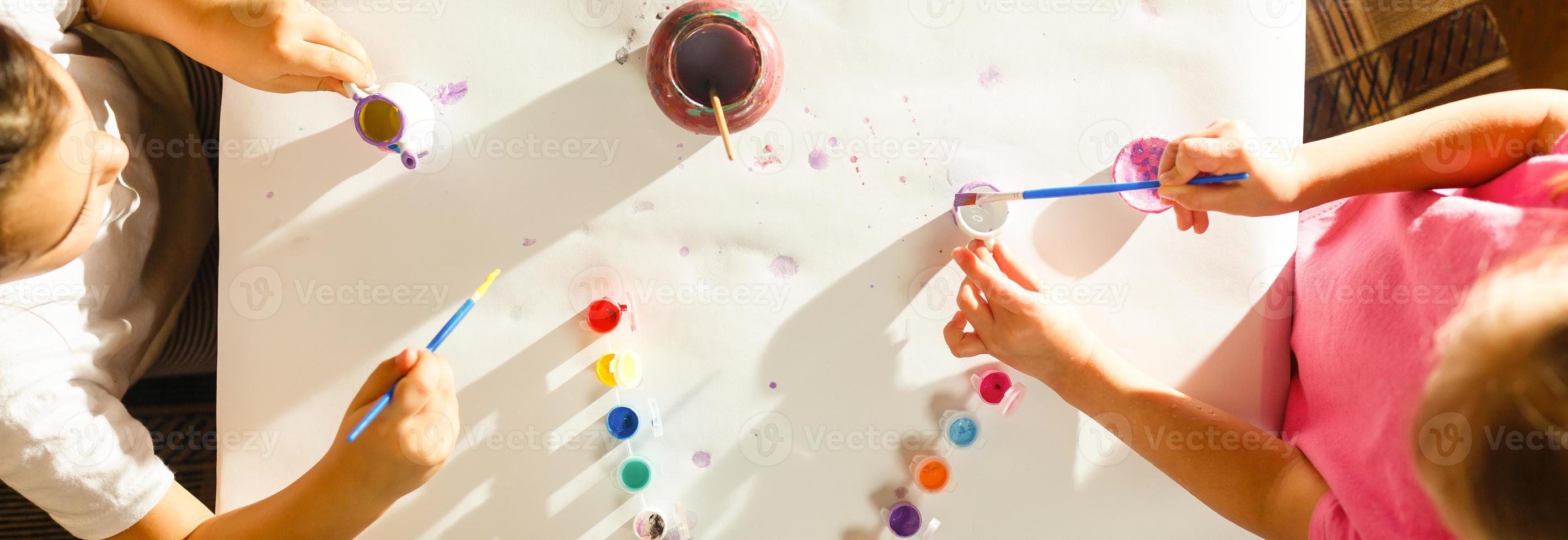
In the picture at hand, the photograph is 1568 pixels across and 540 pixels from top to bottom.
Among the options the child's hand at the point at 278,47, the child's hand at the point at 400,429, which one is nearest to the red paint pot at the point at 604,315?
the child's hand at the point at 400,429

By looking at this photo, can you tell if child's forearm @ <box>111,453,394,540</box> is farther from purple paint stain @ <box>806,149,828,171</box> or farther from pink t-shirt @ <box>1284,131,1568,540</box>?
pink t-shirt @ <box>1284,131,1568,540</box>

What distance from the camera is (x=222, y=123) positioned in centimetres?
64

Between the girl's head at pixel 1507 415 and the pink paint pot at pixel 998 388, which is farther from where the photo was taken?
the pink paint pot at pixel 998 388

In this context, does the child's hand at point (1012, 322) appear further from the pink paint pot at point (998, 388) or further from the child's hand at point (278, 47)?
the child's hand at point (278, 47)

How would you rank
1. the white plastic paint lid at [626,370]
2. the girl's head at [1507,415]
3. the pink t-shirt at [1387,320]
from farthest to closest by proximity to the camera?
the white plastic paint lid at [626,370], the pink t-shirt at [1387,320], the girl's head at [1507,415]

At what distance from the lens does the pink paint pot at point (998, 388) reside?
65 centimetres

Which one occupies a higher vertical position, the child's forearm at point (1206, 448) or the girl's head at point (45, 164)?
the girl's head at point (45, 164)

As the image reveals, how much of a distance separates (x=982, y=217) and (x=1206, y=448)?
259mm

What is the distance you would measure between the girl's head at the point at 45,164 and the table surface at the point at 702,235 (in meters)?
0.08

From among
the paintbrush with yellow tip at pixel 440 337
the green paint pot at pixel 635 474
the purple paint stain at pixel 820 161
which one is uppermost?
the purple paint stain at pixel 820 161

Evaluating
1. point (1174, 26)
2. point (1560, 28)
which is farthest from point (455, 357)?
point (1560, 28)

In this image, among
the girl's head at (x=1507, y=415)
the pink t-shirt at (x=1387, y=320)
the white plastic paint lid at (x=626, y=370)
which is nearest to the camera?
the girl's head at (x=1507, y=415)

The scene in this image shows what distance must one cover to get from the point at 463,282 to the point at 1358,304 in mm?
718

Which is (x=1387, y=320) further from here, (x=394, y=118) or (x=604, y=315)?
(x=394, y=118)
